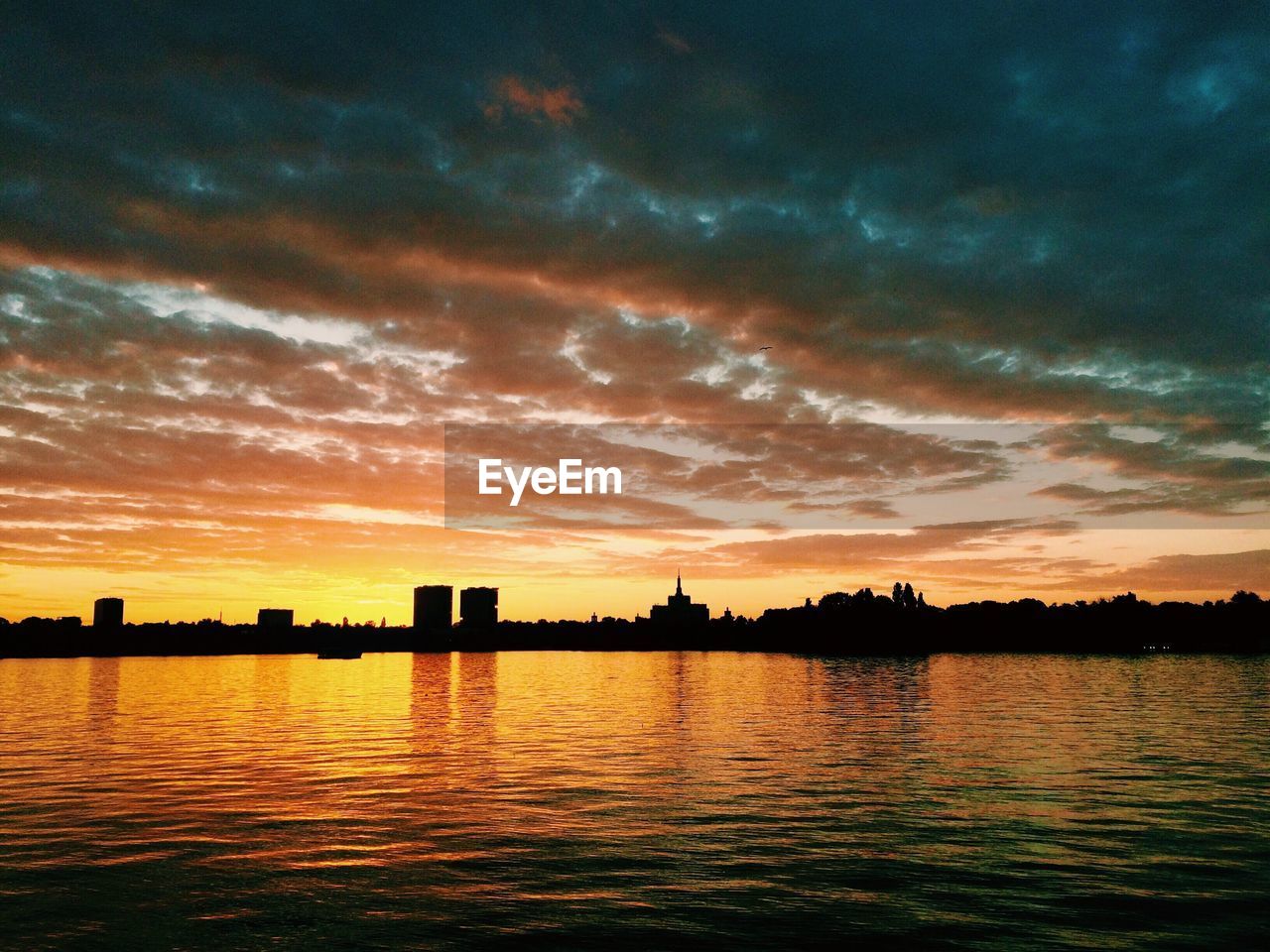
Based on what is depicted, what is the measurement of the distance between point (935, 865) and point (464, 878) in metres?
15.3

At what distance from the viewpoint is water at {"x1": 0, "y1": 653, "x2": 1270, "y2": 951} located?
78.8ft

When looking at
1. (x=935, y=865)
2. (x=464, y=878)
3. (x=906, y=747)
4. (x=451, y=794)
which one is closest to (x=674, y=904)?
(x=464, y=878)

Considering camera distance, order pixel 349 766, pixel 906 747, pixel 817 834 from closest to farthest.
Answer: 1. pixel 817 834
2. pixel 349 766
3. pixel 906 747

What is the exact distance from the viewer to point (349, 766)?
54.9 metres

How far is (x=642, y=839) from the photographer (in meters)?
33.7

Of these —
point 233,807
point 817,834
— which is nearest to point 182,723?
point 233,807

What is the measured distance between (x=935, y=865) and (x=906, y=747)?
3320cm

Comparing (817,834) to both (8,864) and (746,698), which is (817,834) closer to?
(8,864)

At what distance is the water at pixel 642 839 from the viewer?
24.0m

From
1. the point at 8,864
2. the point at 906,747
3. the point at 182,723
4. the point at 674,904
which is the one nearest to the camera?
the point at 674,904

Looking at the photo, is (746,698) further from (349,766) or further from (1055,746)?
(349,766)

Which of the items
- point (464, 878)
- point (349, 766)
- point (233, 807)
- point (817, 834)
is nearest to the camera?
point (464, 878)

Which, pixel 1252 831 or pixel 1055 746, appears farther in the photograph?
pixel 1055 746

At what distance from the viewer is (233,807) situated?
4125 cm
